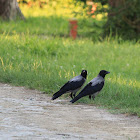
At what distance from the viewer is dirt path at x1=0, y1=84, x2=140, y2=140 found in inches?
217

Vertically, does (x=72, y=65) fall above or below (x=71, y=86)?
below

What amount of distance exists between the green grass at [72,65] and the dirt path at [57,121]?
21.4 inches

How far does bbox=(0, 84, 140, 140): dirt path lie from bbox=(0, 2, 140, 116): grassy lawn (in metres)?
0.53

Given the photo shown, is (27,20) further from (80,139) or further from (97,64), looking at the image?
(80,139)

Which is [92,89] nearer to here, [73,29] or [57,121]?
[57,121]

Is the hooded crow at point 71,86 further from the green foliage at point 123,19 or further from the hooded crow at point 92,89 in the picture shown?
the green foliage at point 123,19

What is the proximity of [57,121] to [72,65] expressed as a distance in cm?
490

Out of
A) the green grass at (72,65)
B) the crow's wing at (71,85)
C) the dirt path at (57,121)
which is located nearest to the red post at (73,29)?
the green grass at (72,65)

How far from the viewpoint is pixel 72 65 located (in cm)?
1107

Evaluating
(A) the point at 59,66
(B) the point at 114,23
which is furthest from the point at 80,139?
(B) the point at 114,23

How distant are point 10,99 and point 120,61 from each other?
528cm

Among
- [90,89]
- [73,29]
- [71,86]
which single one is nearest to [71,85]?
[71,86]

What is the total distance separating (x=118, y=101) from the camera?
777 cm

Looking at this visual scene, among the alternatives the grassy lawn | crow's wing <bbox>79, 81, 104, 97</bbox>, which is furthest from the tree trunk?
crow's wing <bbox>79, 81, 104, 97</bbox>
